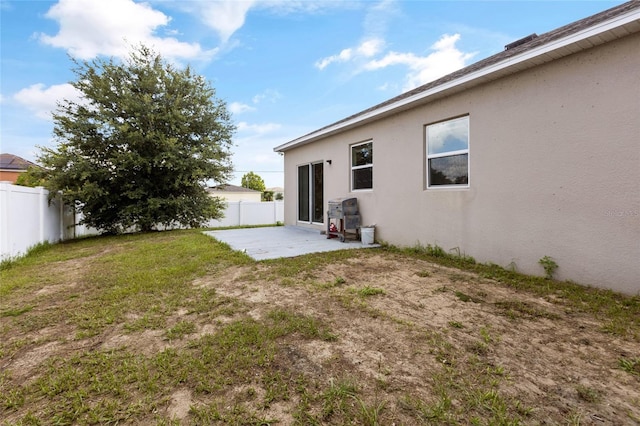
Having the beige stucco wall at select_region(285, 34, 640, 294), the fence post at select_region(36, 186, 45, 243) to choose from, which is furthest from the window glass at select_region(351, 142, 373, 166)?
the fence post at select_region(36, 186, 45, 243)

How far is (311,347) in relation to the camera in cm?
230

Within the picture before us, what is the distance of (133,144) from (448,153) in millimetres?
10253

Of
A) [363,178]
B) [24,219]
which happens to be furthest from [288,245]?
[24,219]

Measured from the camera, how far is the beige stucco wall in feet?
10.8

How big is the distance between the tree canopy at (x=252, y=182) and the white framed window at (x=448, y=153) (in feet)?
121

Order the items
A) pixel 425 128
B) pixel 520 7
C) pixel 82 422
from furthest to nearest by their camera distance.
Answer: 1. pixel 520 7
2. pixel 425 128
3. pixel 82 422

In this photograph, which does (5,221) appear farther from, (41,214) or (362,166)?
(362,166)

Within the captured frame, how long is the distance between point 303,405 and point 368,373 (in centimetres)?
50

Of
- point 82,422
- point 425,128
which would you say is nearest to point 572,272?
point 425,128

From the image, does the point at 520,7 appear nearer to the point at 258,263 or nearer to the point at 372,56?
the point at 372,56

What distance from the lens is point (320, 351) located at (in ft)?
7.35

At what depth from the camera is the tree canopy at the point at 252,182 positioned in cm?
4116

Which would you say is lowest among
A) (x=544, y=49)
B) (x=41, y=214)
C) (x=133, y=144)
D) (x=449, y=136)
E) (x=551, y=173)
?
(x=41, y=214)

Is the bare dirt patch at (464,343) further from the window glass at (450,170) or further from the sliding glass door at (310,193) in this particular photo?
the sliding glass door at (310,193)
